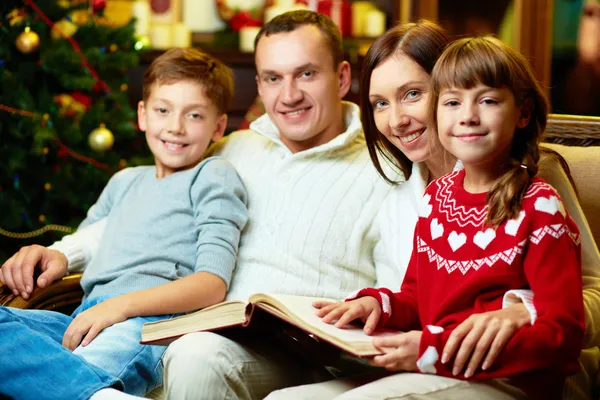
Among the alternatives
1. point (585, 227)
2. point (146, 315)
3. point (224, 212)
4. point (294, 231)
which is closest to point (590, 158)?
point (585, 227)

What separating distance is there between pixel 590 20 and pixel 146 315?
3.09 meters

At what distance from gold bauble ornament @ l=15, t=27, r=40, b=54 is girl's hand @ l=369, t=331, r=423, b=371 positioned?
2.36m

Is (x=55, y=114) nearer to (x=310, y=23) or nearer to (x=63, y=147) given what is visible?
(x=63, y=147)

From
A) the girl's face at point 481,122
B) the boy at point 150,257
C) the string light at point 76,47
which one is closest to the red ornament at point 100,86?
the string light at point 76,47

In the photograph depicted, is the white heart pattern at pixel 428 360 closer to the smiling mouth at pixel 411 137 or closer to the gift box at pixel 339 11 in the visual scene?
the smiling mouth at pixel 411 137

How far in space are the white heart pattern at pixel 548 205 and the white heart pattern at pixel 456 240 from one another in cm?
13

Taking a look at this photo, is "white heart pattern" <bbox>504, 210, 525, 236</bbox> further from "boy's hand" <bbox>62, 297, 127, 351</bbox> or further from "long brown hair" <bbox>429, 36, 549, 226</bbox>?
"boy's hand" <bbox>62, 297, 127, 351</bbox>

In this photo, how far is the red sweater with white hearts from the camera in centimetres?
119

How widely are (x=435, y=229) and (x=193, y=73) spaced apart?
85 centimetres

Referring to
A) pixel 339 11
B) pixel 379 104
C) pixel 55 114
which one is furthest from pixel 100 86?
pixel 379 104

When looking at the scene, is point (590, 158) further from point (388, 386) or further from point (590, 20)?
point (590, 20)

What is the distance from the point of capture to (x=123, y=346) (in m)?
1.68

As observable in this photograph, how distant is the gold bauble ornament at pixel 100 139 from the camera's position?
10.7 feet

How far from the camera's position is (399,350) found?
1232mm
